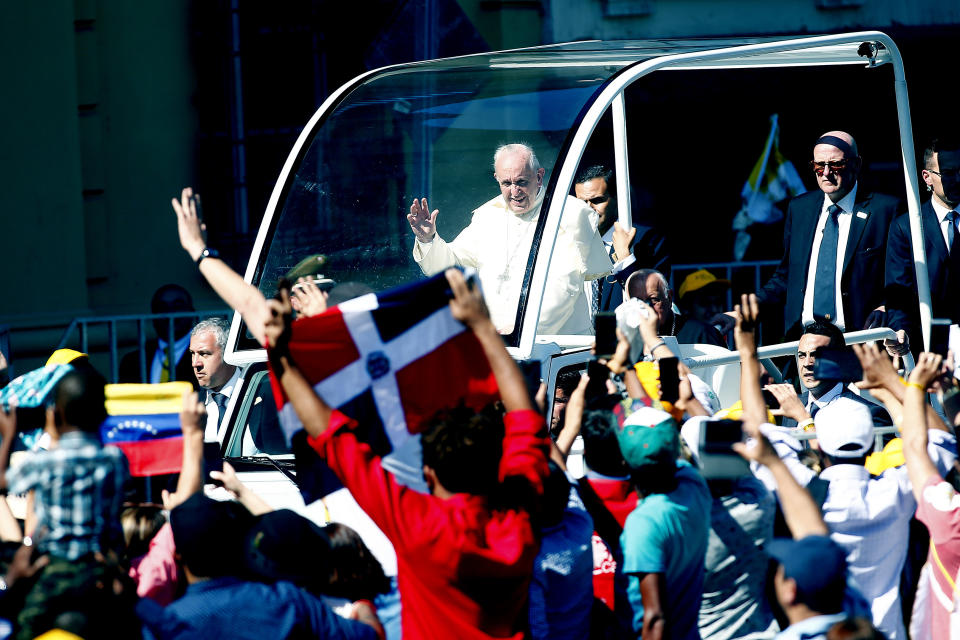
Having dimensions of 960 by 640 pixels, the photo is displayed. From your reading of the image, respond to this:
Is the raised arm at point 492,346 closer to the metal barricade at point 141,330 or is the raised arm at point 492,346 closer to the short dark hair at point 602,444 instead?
the short dark hair at point 602,444

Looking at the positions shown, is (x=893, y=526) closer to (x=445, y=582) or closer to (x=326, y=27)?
(x=445, y=582)

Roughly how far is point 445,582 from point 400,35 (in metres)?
4.52

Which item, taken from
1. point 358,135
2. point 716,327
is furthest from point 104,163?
point 716,327

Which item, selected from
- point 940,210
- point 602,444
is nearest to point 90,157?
point 940,210

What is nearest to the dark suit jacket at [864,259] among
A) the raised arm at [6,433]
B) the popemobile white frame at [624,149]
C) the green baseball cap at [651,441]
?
the popemobile white frame at [624,149]

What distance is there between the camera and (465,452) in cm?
357

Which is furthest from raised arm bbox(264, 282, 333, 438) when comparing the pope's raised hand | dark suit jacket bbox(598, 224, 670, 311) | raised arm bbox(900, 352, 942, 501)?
dark suit jacket bbox(598, 224, 670, 311)

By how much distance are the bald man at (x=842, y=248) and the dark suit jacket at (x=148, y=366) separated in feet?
11.5

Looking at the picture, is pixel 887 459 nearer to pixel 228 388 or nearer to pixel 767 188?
pixel 228 388

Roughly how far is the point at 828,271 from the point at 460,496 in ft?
12.5

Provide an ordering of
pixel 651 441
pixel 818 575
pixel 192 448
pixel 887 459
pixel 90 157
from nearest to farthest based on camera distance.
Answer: pixel 818 575 < pixel 651 441 < pixel 192 448 < pixel 887 459 < pixel 90 157

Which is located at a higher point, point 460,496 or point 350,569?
point 460,496

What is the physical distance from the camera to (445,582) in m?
3.57

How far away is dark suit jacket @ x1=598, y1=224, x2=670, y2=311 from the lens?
6.39 m
